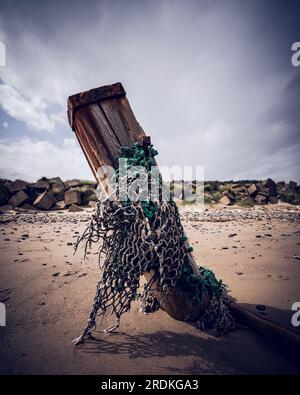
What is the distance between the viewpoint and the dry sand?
2.32 meters

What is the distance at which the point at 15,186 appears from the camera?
17.2 metres

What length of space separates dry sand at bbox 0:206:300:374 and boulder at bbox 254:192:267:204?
15994mm

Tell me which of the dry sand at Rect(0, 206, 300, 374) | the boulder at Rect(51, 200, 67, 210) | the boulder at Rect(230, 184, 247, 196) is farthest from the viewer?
the boulder at Rect(230, 184, 247, 196)

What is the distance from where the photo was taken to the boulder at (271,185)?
2286 cm

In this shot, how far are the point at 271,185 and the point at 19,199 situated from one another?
23.7 meters

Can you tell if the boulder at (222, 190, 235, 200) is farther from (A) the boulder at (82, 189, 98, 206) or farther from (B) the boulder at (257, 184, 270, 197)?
(A) the boulder at (82, 189, 98, 206)

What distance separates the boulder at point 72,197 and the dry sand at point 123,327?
11.3 metres

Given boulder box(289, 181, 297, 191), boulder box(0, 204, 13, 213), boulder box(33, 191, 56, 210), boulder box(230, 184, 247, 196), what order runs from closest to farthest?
boulder box(0, 204, 13, 213), boulder box(33, 191, 56, 210), boulder box(230, 184, 247, 196), boulder box(289, 181, 297, 191)

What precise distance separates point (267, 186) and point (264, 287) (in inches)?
855

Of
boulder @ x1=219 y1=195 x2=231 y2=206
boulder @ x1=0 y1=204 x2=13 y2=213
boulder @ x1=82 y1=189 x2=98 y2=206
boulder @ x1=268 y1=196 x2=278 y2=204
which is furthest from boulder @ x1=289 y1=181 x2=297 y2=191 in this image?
boulder @ x1=0 y1=204 x2=13 y2=213

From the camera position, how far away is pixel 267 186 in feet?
76.3

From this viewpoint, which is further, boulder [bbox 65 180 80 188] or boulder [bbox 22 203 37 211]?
boulder [bbox 65 180 80 188]
